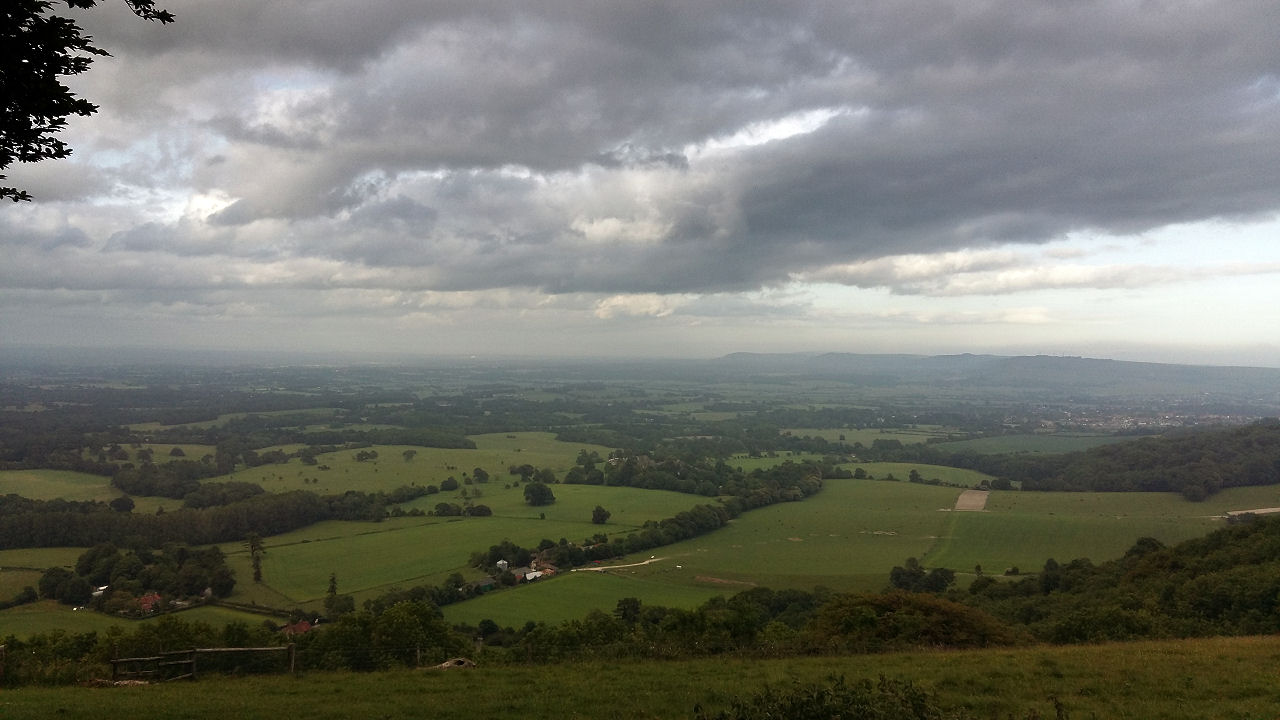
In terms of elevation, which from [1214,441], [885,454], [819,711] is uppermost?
[819,711]

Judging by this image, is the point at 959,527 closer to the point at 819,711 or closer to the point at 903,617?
the point at 903,617

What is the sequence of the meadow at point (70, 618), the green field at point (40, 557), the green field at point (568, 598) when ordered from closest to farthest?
the meadow at point (70, 618) < the green field at point (568, 598) < the green field at point (40, 557)

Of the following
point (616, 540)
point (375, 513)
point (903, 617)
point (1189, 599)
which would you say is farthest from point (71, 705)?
point (375, 513)

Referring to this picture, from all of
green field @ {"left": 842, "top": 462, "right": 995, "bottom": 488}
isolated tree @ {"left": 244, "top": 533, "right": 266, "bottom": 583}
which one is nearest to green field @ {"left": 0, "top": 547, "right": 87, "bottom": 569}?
isolated tree @ {"left": 244, "top": 533, "right": 266, "bottom": 583}

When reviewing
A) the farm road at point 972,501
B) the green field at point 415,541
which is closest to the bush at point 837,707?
the green field at point 415,541

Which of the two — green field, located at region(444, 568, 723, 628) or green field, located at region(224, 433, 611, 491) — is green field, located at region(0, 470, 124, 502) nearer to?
green field, located at region(224, 433, 611, 491)

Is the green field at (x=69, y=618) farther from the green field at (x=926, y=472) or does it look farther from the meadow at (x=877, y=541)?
the green field at (x=926, y=472)
